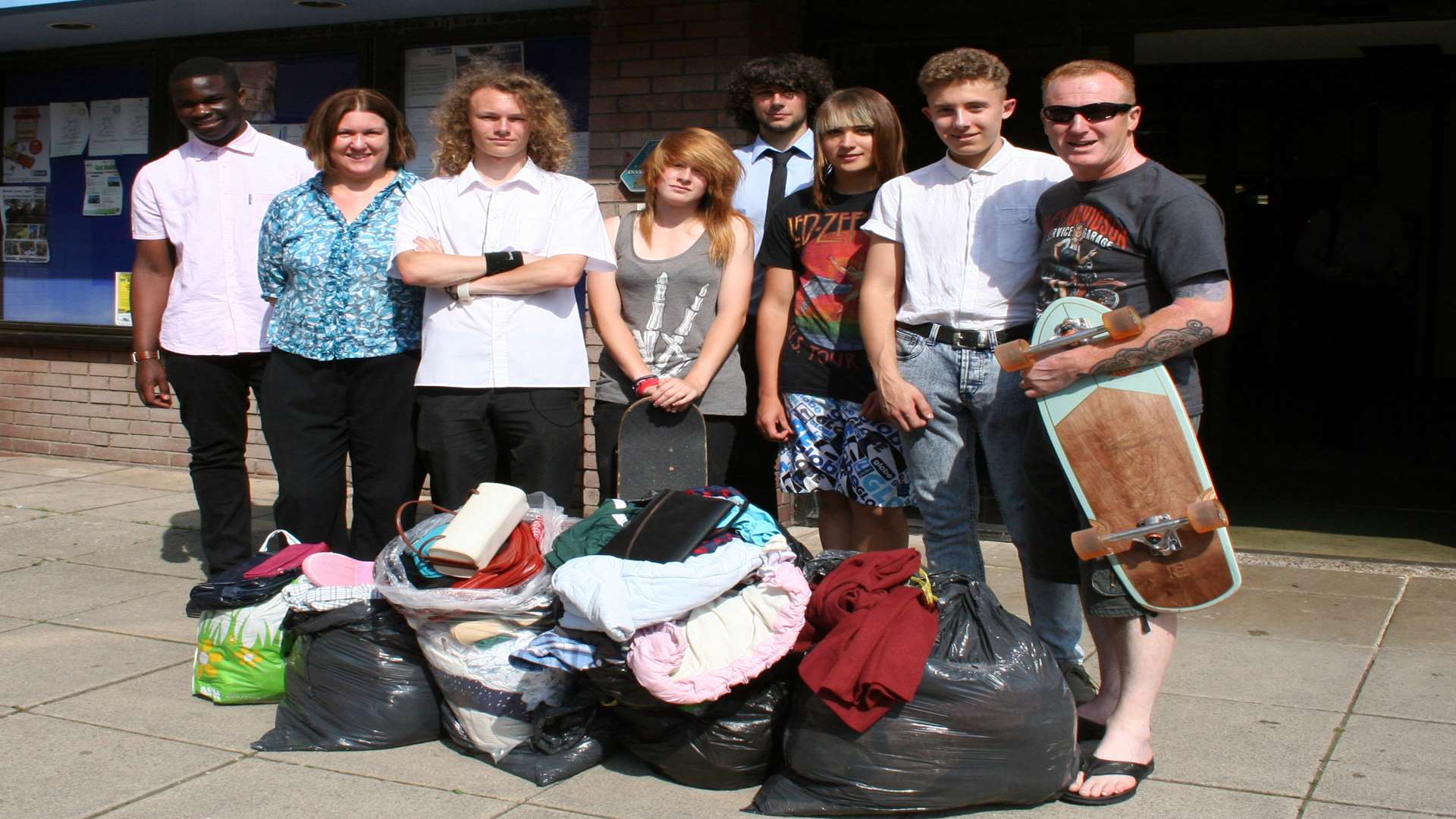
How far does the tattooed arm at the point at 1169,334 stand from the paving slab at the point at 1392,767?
112cm

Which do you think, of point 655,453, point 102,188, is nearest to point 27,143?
point 102,188

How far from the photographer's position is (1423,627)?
15.5 ft

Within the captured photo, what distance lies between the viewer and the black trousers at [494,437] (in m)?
4.31

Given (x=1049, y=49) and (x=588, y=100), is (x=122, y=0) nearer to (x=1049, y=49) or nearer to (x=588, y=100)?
(x=588, y=100)

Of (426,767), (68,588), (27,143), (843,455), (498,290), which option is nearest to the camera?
(426,767)

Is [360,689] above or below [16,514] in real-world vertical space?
above

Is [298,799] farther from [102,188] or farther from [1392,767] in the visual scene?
[102,188]

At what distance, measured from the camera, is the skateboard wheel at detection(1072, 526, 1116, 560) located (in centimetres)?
318

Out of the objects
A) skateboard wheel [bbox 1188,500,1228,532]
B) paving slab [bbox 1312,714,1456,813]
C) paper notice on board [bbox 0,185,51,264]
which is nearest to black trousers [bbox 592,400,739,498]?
skateboard wheel [bbox 1188,500,1228,532]

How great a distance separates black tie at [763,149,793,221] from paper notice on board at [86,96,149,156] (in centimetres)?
462

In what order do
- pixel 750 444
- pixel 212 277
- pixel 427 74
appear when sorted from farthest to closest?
pixel 427 74
pixel 212 277
pixel 750 444

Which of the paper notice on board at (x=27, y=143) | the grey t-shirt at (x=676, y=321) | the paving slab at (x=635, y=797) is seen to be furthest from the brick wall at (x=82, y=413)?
the paving slab at (x=635, y=797)

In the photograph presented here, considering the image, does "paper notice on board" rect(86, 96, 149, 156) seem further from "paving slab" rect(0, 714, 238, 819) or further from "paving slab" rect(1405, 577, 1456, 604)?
"paving slab" rect(1405, 577, 1456, 604)

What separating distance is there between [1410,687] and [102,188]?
7062 millimetres
